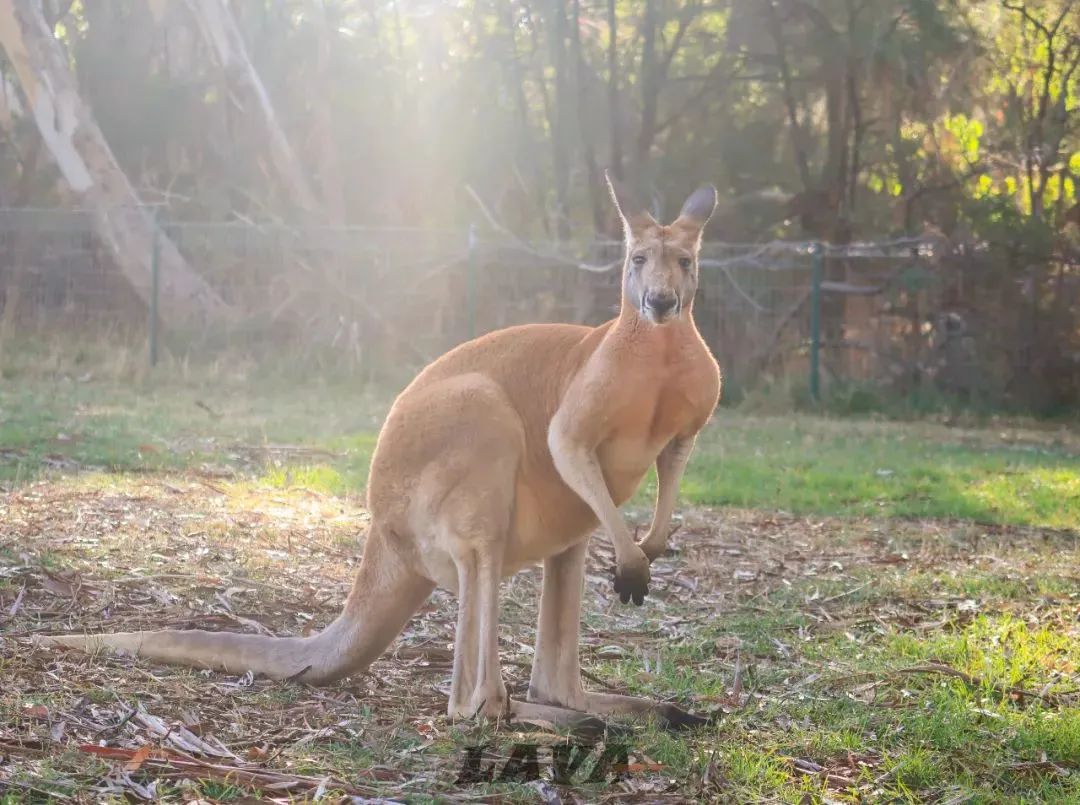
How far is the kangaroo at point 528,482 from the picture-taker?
3287 mm

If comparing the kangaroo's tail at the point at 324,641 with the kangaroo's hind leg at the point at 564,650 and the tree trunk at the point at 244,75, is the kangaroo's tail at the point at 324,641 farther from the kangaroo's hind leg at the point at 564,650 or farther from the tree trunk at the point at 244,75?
the tree trunk at the point at 244,75

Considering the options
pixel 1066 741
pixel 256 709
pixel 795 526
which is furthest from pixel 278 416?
pixel 1066 741

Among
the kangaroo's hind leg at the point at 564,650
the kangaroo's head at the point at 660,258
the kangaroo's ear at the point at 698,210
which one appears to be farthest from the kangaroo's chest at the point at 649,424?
the kangaroo's ear at the point at 698,210

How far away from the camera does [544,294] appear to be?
526 inches

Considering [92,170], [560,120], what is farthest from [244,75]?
[560,120]

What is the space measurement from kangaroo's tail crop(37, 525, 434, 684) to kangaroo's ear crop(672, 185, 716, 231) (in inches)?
44.4

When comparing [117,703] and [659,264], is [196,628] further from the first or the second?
[659,264]

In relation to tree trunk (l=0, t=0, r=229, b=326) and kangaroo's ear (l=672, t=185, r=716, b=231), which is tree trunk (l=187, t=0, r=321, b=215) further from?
kangaroo's ear (l=672, t=185, r=716, b=231)

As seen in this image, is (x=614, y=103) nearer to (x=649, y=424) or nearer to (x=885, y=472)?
(x=885, y=472)

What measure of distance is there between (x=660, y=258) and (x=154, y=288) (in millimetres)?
10582

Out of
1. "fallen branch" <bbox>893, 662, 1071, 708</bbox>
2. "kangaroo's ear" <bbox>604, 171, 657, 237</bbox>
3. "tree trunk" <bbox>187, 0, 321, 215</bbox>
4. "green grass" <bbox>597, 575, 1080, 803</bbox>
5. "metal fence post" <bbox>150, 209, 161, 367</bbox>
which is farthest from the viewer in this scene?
"tree trunk" <bbox>187, 0, 321, 215</bbox>

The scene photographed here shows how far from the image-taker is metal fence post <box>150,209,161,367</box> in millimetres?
13016

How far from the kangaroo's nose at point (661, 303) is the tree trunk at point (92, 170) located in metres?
11.1

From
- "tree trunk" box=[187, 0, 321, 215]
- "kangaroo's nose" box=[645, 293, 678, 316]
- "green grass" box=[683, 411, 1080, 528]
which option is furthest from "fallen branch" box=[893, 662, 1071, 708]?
"tree trunk" box=[187, 0, 321, 215]
